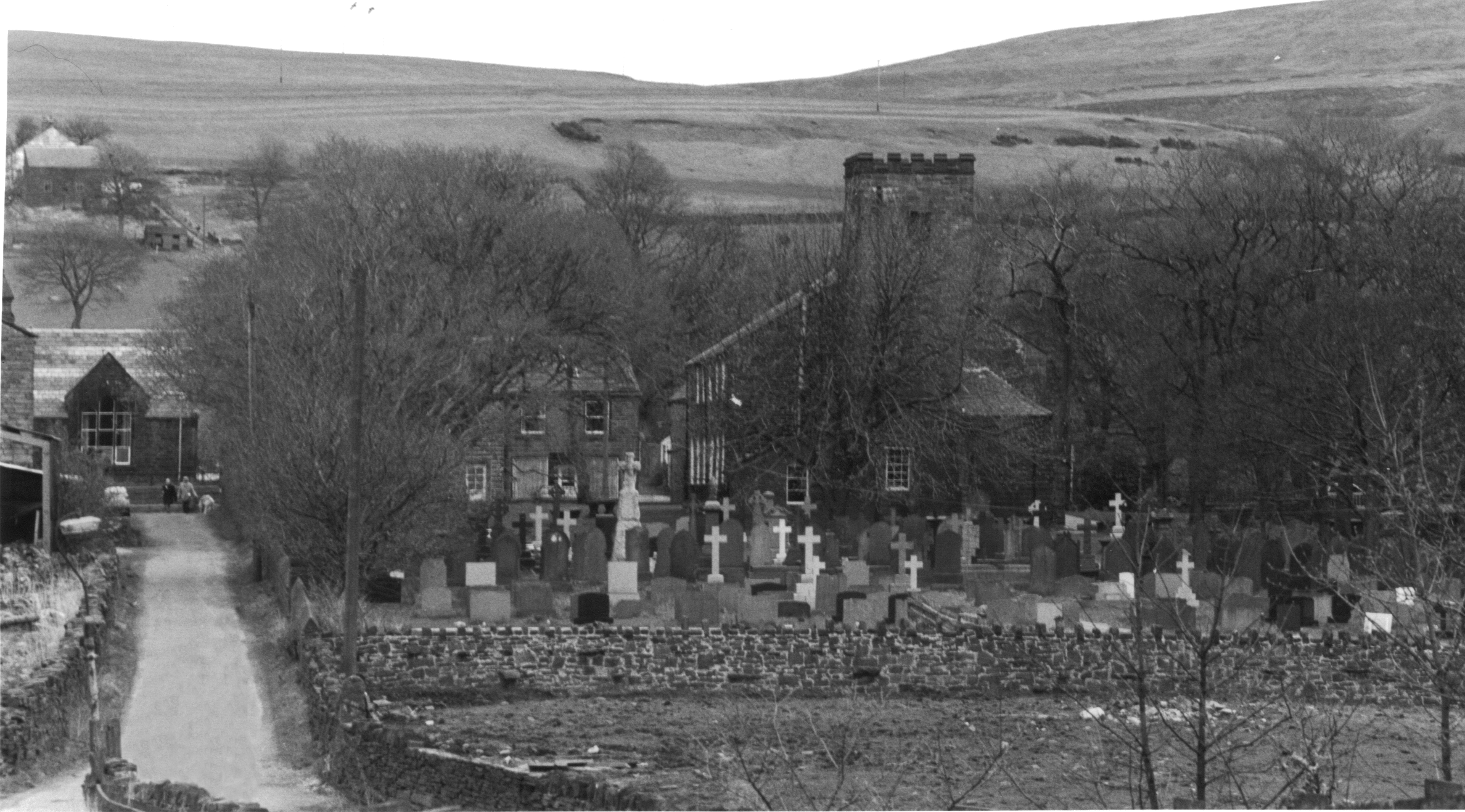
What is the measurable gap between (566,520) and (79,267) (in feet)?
164

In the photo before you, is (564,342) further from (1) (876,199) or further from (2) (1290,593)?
(2) (1290,593)

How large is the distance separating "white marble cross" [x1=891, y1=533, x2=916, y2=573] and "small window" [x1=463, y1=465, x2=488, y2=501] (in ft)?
52.4

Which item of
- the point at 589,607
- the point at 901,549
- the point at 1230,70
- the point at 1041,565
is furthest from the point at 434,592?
the point at 1230,70

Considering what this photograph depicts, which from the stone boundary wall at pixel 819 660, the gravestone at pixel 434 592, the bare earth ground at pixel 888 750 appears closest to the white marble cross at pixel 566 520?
the gravestone at pixel 434 592

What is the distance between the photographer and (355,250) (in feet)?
145

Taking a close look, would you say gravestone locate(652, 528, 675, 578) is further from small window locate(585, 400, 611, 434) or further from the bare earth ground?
small window locate(585, 400, 611, 434)

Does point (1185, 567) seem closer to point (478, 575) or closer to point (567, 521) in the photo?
point (478, 575)

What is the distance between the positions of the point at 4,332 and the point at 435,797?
26651 millimetres

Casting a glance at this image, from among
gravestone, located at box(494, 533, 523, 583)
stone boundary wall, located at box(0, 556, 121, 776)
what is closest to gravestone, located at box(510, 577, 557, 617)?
gravestone, located at box(494, 533, 523, 583)

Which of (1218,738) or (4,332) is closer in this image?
(1218,738)

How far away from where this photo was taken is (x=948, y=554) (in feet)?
101

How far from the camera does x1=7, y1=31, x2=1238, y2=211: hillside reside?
9169 cm

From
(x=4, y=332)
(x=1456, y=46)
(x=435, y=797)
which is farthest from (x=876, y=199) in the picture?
(x=1456, y=46)

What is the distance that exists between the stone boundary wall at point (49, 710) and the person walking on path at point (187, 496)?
26.9 metres
